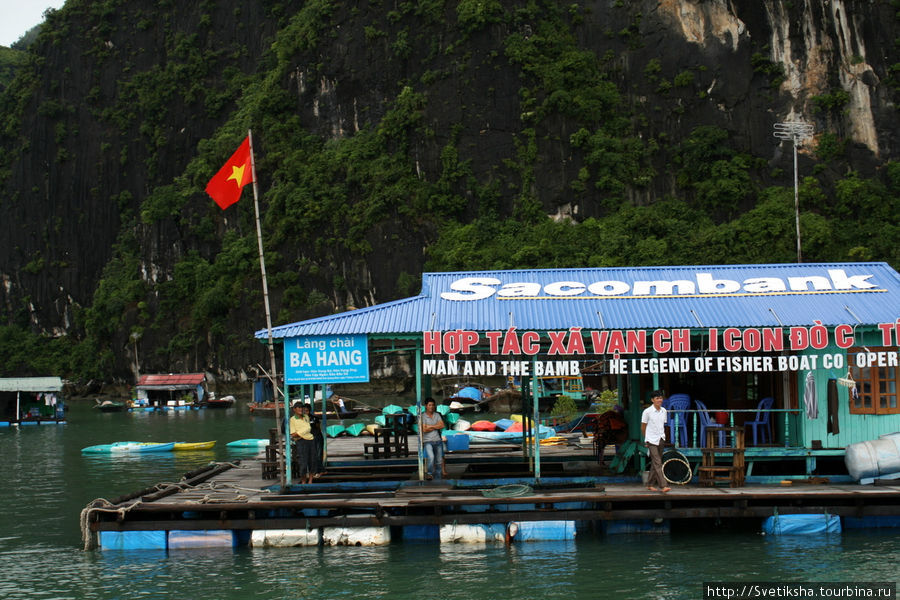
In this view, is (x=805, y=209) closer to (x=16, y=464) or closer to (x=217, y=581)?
(x=16, y=464)

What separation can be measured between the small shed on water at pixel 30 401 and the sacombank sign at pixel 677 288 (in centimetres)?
4107

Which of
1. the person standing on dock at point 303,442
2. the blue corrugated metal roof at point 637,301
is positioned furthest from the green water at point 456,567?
the blue corrugated metal roof at point 637,301

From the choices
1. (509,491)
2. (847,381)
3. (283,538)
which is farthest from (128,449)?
(847,381)

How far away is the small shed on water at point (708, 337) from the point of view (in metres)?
17.1

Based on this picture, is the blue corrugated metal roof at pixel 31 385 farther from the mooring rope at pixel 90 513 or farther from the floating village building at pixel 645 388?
the mooring rope at pixel 90 513

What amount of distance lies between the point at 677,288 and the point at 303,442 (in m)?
8.23

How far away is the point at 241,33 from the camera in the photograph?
4348 inches

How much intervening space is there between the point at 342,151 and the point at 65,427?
4713 cm

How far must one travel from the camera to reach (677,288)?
19188 mm

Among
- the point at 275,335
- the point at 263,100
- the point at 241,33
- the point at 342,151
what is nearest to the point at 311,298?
the point at 342,151

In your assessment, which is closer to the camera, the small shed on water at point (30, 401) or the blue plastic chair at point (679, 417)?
the blue plastic chair at point (679, 417)

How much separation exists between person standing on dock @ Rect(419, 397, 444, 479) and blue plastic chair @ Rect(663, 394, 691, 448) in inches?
172

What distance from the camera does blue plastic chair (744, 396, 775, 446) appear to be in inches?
708

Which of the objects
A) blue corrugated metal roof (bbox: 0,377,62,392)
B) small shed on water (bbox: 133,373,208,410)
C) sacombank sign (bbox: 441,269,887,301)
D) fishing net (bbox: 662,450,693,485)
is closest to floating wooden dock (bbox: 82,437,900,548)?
fishing net (bbox: 662,450,693,485)
